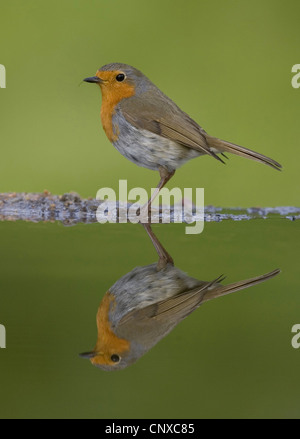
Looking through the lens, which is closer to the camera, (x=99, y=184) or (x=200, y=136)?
(x=200, y=136)

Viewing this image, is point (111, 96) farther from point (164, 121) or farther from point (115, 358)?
point (115, 358)

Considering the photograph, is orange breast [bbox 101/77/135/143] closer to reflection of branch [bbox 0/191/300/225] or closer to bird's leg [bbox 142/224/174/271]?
reflection of branch [bbox 0/191/300/225]

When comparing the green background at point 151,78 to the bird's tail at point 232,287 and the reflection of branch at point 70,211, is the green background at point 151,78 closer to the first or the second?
the reflection of branch at point 70,211

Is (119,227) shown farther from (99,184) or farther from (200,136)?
(99,184)

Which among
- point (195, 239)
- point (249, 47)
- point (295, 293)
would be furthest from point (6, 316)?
point (249, 47)

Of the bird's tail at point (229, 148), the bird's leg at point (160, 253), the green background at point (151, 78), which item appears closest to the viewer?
the bird's leg at point (160, 253)

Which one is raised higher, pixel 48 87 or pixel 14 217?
pixel 48 87

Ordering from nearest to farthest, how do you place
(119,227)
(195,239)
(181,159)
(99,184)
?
(195,239), (119,227), (181,159), (99,184)

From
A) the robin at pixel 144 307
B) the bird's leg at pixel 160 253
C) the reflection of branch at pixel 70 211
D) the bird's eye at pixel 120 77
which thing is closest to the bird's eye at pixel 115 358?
the robin at pixel 144 307
